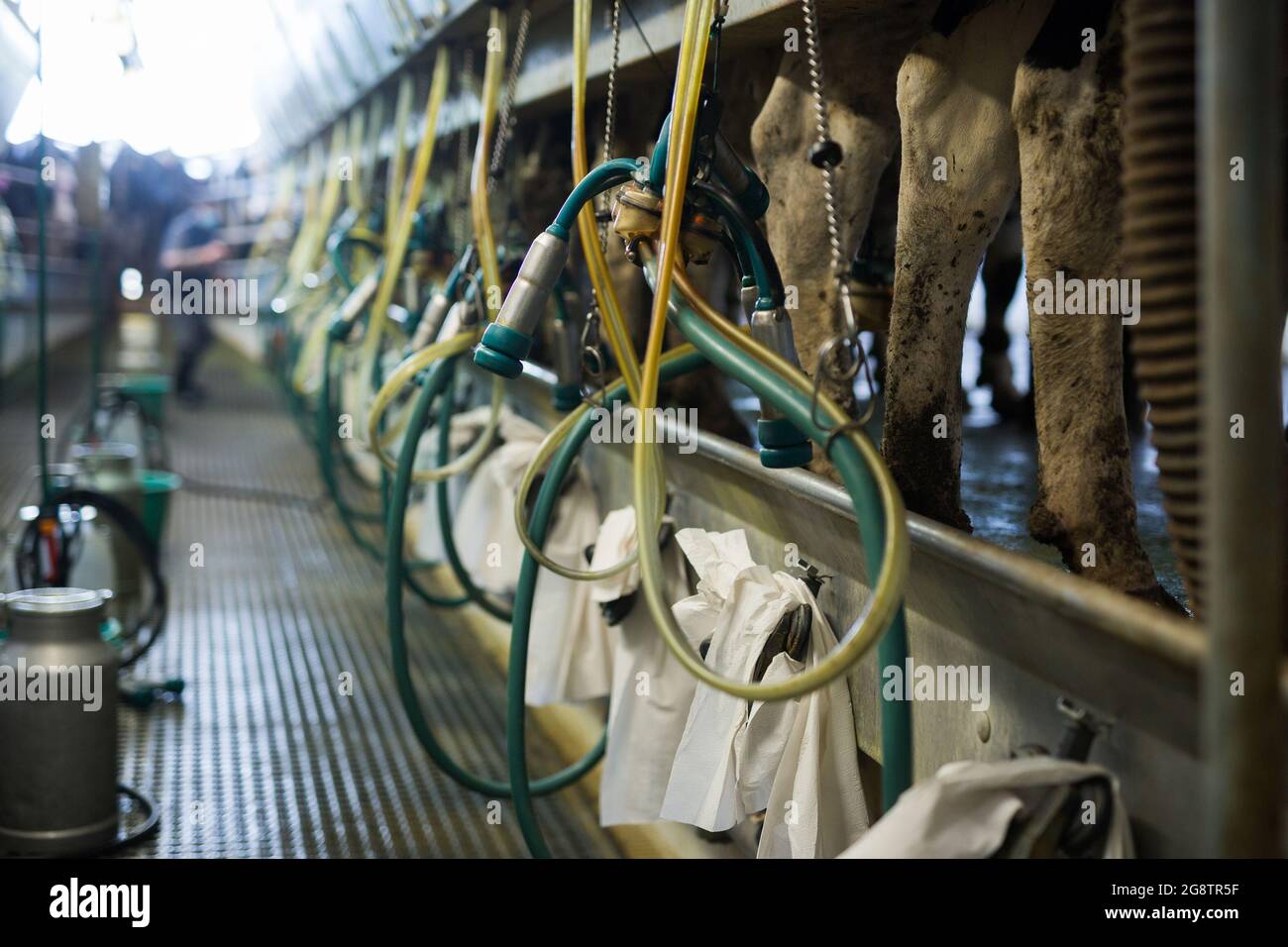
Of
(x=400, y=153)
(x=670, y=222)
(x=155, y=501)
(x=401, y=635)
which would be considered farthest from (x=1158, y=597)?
(x=155, y=501)

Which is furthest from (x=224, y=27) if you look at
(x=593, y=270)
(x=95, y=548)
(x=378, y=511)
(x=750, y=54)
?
(x=593, y=270)

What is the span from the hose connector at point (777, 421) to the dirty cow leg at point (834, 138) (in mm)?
592

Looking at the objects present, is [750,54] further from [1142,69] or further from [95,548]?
[95,548]

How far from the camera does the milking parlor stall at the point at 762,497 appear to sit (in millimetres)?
1124

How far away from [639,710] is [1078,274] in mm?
1118

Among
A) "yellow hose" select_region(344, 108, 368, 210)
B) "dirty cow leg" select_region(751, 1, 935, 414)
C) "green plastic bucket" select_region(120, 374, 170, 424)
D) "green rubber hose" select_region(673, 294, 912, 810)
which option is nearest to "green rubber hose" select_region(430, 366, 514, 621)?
"dirty cow leg" select_region(751, 1, 935, 414)

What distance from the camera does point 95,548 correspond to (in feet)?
12.2

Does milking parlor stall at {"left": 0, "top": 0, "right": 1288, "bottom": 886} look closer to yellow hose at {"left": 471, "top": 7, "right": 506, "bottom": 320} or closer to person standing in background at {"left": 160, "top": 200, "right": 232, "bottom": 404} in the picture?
yellow hose at {"left": 471, "top": 7, "right": 506, "bottom": 320}

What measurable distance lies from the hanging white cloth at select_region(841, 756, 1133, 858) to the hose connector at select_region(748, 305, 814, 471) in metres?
0.56

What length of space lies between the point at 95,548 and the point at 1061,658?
3.08 m

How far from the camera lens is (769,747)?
1.85 meters

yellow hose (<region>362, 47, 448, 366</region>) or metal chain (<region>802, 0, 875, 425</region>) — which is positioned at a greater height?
yellow hose (<region>362, 47, 448, 366</region>)

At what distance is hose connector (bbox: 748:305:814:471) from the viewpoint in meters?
1.65
